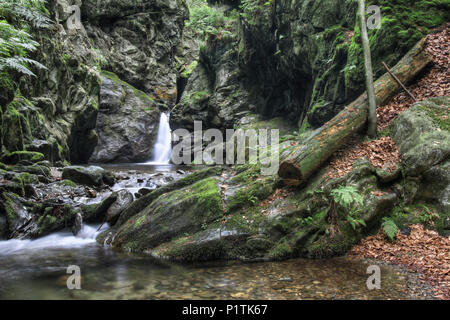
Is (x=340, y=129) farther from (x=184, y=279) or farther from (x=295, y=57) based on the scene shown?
(x=295, y=57)

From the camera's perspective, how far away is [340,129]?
7156 mm

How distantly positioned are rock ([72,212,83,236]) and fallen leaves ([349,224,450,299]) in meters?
7.43

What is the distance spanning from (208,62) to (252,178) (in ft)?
76.3

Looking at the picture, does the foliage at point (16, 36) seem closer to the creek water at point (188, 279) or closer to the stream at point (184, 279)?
the stream at point (184, 279)

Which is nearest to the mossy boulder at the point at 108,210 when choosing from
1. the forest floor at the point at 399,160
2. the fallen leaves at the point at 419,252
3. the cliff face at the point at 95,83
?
the cliff face at the point at 95,83

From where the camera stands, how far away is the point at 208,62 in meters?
28.5

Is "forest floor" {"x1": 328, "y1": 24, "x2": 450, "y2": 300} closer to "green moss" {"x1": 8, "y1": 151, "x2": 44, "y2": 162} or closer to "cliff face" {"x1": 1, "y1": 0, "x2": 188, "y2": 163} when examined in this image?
"cliff face" {"x1": 1, "y1": 0, "x2": 188, "y2": 163}

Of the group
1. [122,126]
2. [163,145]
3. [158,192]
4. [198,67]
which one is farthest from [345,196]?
[198,67]

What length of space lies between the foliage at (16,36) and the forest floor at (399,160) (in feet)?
31.8

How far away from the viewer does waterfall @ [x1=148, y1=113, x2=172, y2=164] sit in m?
27.3

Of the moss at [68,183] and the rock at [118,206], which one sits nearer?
the rock at [118,206]

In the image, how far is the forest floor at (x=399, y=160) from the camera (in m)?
4.52

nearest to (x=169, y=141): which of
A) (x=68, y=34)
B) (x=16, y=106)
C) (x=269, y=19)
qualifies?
(x=68, y=34)

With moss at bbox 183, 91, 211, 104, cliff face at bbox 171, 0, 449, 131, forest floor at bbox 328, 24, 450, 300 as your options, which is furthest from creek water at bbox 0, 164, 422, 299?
moss at bbox 183, 91, 211, 104
